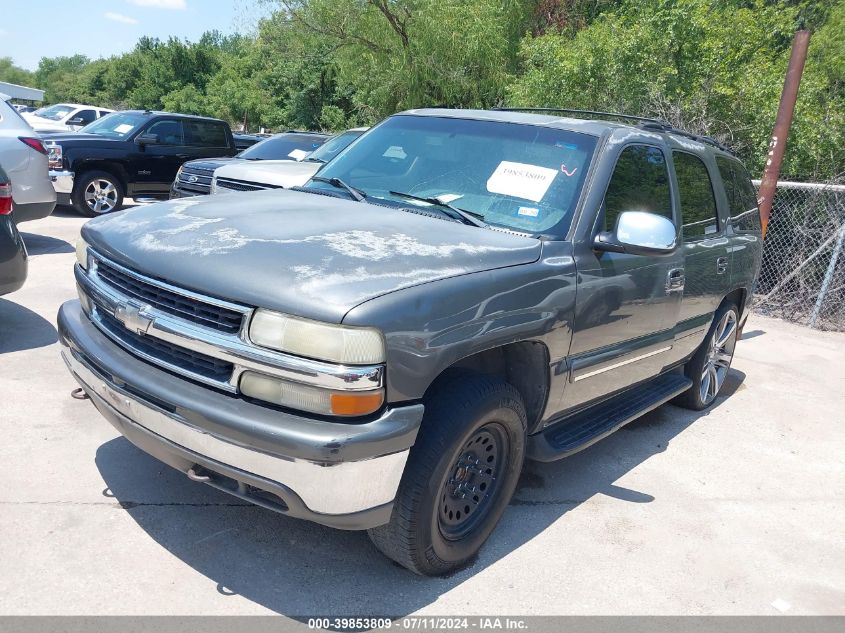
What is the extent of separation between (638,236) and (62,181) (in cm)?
968

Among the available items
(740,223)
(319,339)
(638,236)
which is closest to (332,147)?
(740,223)

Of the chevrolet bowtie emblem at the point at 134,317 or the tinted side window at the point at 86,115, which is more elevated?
the chevrolet bowtie emblem at the point at 134,317

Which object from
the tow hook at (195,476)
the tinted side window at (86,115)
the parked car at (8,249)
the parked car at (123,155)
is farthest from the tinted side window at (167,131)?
the tow hook at (195,476)

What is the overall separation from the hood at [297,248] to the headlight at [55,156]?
824 centimetres

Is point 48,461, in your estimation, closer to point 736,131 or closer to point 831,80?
point 736,131

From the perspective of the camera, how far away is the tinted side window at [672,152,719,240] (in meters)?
4.45

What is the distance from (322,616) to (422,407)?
0.91 metres

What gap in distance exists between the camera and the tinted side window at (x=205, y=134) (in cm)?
1273

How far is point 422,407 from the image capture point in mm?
2637

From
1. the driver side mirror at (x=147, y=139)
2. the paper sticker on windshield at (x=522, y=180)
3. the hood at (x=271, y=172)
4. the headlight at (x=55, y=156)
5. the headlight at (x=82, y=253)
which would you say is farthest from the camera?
the driver side mirror at (x=147, y=139)

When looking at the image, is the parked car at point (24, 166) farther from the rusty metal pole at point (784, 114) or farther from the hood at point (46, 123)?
the hood at point (46, 123)

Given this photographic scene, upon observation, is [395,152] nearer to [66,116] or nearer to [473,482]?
[473,482]

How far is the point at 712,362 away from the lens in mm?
5598

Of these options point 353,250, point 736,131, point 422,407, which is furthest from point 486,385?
point 736,131
